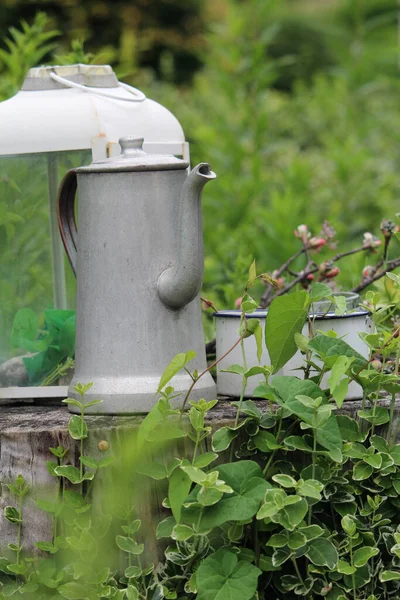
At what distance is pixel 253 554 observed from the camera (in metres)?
1.43

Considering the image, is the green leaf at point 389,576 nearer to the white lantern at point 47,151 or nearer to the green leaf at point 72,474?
the green leaf at point 72,474

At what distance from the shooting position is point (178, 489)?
1.40 meters

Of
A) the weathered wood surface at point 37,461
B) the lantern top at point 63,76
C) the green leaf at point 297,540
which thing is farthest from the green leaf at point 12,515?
the lantern top at point 63,76

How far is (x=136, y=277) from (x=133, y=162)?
194mm

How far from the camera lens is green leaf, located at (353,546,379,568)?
142 cm

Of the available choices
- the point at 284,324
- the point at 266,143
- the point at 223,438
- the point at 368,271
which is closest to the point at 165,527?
the point at 223,438

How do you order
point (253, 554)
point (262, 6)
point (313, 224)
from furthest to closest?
point (262, 6), point (313, 224), point (253, 554)

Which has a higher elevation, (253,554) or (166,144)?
(166,144)

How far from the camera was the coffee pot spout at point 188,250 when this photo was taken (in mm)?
1513

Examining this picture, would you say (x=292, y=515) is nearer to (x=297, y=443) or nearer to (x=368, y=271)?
(x=297, y=443)

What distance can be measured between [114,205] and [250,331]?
0.32m

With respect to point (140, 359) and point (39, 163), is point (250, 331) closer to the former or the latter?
point (140, 359)

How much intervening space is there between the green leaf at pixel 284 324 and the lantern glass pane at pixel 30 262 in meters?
0.48

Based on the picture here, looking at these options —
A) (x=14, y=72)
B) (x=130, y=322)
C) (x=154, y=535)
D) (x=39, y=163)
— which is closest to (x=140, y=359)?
(x=130, y=322)
